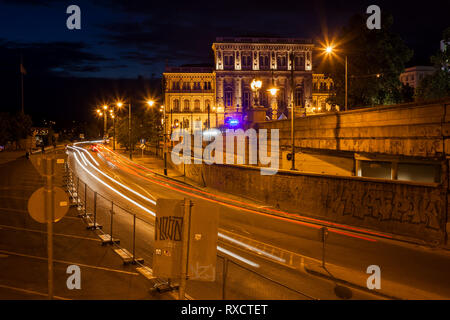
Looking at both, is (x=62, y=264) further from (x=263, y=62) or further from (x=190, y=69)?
(x=190, y=69)

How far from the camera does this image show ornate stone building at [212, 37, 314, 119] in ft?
296

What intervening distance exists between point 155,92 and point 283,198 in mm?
105934

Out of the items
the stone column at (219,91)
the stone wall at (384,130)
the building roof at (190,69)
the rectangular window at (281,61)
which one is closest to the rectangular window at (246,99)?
Answer: the stone column at (219,91)

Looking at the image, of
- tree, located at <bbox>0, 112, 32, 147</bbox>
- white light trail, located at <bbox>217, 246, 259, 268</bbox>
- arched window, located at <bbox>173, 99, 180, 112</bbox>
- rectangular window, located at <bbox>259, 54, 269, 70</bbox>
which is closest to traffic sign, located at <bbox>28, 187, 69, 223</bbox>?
white light trail, located at <bbox>217, 246, 259, 268</bbox>

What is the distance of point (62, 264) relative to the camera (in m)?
10.6

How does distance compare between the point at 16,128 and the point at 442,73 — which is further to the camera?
the point at 16,128

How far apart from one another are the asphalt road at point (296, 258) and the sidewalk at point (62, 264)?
109 cm

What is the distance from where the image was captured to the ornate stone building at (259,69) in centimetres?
9012

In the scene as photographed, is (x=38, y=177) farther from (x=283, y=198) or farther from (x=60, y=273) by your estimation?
(x=60, y=273)

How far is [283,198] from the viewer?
21.6 meters

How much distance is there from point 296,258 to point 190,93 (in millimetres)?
84665

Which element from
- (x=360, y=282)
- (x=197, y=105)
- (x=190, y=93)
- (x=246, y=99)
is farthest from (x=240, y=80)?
(x=360, y=282)

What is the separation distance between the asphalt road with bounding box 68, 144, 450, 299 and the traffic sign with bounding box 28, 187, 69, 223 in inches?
95.8
